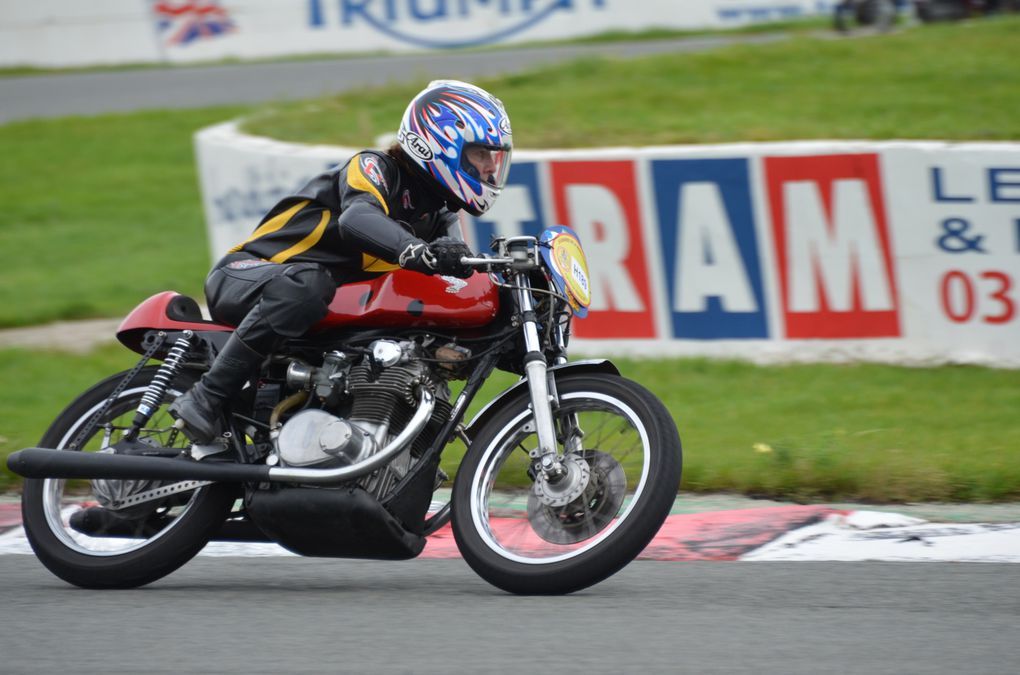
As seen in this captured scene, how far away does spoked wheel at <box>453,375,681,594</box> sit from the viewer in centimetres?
453

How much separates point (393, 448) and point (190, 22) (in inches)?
884

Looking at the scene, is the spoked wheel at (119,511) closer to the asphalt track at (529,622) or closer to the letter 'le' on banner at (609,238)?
the asphalt track at (529,622)

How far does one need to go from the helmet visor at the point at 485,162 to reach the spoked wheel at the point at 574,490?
746mm

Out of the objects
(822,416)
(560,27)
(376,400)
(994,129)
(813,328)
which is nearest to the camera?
(376,400)

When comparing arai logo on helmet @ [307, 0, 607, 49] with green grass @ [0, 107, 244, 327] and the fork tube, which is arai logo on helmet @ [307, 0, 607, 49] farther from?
the fork tube

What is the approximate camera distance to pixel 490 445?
4797 millimetres

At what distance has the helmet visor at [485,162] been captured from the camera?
4902mm

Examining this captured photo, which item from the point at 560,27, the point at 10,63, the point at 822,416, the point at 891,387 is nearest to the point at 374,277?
the point at 822,416

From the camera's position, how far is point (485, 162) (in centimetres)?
495

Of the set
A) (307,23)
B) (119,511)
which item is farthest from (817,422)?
(307,23)

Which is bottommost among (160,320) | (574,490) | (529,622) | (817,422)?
(817,422)

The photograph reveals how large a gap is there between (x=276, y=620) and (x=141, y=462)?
845mm

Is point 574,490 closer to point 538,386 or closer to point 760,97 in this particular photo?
point 538,386

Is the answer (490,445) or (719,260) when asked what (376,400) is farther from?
(719,260)
